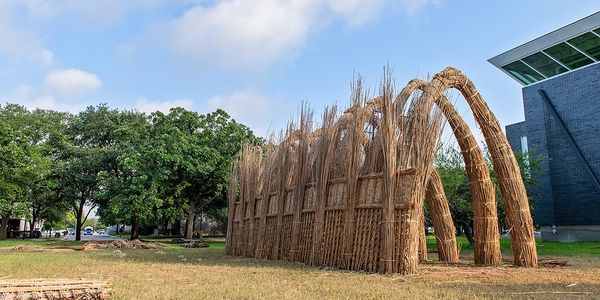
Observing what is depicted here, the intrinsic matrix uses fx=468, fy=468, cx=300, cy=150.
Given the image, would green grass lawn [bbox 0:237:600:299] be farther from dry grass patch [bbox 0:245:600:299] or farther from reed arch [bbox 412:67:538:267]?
reed arch [bbox 412:67:538:267]

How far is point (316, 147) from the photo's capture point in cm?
684

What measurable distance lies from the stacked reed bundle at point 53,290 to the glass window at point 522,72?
15637mm

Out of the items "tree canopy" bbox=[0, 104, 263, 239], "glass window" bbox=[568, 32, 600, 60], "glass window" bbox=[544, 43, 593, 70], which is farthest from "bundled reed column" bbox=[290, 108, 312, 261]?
"glass window" bbox=[544, 43, 593, 70]

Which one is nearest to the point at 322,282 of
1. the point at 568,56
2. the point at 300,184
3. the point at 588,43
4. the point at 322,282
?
the point at 322,282

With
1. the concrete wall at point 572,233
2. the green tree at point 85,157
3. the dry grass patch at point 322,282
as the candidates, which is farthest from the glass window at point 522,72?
the green tree at point 85,157

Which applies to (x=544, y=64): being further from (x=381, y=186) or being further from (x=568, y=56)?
(x=381, y=186)

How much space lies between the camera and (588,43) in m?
14.0

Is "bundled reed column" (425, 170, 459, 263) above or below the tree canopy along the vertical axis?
below

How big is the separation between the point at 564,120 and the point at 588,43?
8.17 ft

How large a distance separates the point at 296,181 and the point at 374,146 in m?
1.70

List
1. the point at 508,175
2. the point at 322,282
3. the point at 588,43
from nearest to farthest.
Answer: the point at 322,282
the point at 508,175
the point at 588,43

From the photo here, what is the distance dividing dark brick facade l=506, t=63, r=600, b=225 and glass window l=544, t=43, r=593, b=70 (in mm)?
260

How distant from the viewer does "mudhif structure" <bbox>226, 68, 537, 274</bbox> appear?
17.3ft

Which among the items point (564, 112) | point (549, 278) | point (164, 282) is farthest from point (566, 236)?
point (164, 282)
